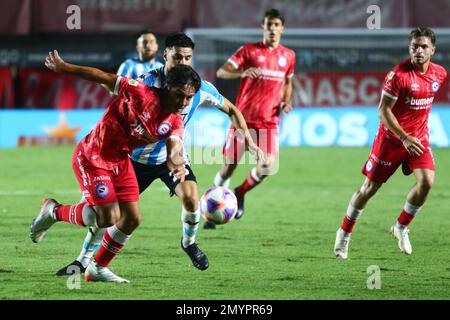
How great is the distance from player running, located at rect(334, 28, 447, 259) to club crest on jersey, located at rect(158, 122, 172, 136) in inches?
88.5

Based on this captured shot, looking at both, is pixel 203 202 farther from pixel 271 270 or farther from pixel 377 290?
pixel 377 290

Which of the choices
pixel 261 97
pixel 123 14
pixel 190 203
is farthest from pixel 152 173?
pixel 123 14

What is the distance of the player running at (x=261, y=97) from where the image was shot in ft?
37.1

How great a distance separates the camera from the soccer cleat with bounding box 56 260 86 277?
7533 mm

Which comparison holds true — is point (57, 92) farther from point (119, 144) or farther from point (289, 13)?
point (119, 144)

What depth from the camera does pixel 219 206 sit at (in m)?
8.28

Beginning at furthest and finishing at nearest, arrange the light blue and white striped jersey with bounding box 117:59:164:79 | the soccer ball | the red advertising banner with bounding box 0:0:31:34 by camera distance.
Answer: the red advertising banner with bounding box 0:0:31:34
the light blue and white striped jersey with bounding box 117:59:164:79
the soccer ball

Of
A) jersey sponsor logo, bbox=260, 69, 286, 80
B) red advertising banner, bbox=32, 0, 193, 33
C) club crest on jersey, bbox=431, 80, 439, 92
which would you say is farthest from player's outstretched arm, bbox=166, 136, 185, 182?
red advertising banner, bbox=32, 0, 193, 33

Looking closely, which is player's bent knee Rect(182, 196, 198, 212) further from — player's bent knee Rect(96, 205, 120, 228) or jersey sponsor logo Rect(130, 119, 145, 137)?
jersey sponsor logo Rect(130, 119, 145, 137)

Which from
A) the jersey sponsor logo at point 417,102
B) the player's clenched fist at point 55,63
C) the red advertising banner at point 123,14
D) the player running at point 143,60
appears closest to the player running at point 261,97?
the player running at point 143,60

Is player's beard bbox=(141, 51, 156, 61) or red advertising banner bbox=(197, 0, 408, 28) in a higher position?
player's beard bbox=(141, 51, 156, 61)

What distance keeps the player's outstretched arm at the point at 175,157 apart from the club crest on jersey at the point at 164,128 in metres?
0.06

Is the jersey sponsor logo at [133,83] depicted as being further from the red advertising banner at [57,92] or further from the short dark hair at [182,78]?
the red advertising banner at [57,92]

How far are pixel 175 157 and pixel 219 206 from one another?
4.56 ft
